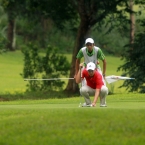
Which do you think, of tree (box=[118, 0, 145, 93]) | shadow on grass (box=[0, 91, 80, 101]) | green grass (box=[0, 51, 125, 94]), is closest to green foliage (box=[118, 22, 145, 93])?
tree (box=[118, 0, 145, 93])

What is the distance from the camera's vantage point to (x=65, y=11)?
126 ft

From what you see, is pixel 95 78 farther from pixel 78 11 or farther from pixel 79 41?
pixel 79 41

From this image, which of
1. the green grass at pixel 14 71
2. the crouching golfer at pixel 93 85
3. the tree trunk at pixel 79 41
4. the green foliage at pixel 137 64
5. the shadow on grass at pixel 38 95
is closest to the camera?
the crouching golfer at pixel 93 85

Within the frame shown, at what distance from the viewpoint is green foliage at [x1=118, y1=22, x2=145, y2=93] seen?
36188 mm

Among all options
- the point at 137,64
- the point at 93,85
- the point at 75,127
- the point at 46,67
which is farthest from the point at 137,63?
the point at 75,127

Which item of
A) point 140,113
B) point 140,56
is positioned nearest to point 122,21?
point 140,56

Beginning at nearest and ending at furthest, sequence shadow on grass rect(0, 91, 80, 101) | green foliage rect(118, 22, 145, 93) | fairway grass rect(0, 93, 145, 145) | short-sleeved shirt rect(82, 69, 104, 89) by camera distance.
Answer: fairway grass rect(0, 93, 145, 145)
short-sleeved shirt rect(82, 69, 104, 89)
shadow on grass rect(0, 91, 80, 101)
green foliage rect(118, 22, 145, 93)

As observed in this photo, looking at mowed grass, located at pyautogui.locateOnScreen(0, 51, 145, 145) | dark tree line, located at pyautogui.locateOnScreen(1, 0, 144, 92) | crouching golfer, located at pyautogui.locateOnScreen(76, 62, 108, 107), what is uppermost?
dark tree line, located at pyautogui.locateOnScreen(1, 0, 144, 92)

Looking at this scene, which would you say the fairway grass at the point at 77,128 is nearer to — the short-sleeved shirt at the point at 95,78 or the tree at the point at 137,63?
the short-sleeved shirt at the point at 95,78

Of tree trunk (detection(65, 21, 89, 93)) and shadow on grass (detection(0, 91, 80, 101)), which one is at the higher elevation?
tree trunk (detection(65, 21, 89, 93))

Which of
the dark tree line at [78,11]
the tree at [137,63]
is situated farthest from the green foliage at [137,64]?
the dark tree line at [78,11]

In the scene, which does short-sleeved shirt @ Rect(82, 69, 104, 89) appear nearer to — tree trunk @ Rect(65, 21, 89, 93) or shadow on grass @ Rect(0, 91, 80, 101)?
shadow on grass @ Rect(0, 91, 80, 101)

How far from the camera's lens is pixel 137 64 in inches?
1467

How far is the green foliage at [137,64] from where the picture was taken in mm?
36188
